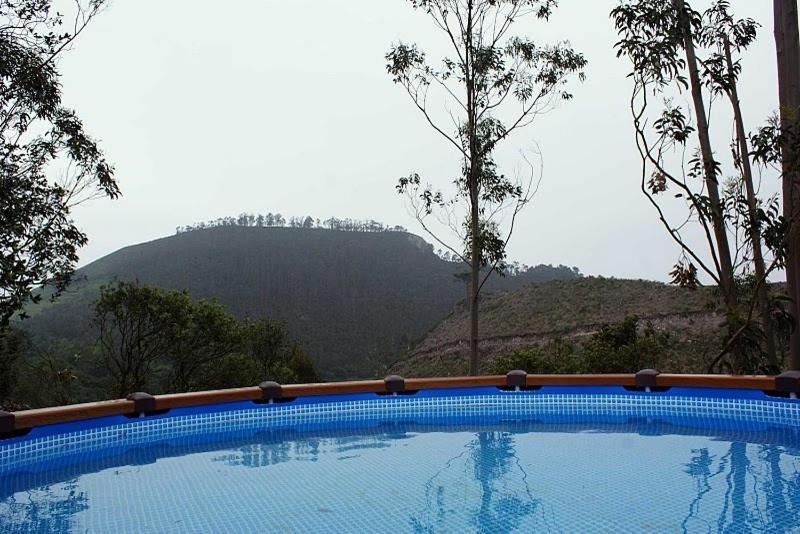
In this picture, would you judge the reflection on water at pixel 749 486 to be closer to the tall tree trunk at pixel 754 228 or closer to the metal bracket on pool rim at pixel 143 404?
the tall tree trunk at pixel 754 228

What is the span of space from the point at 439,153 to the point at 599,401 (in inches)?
341

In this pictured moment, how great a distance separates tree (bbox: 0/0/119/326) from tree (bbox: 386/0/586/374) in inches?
138

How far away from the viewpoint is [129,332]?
7.32 metres

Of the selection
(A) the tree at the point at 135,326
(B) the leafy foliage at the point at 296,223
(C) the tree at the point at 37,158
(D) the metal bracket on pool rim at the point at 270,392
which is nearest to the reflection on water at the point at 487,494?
(D) the metal bracket on pool rim at the point at 270,392

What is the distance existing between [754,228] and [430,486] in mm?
3804

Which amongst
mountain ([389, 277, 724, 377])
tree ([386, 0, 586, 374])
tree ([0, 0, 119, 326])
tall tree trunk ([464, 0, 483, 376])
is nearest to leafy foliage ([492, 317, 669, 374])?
tall tree trunk ([464, 0, 483, 376])

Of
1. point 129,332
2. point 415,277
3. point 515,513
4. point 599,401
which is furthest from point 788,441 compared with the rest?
point 415,277

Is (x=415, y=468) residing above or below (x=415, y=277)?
below

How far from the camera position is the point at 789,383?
203 inches

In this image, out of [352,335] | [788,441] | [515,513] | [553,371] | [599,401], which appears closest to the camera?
[515,513]

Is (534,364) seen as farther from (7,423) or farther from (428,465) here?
(7,423)

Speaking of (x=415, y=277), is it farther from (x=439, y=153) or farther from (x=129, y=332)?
(x=129, y=332)

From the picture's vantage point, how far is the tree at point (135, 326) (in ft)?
23.4

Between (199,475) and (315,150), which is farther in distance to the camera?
(315,150)
